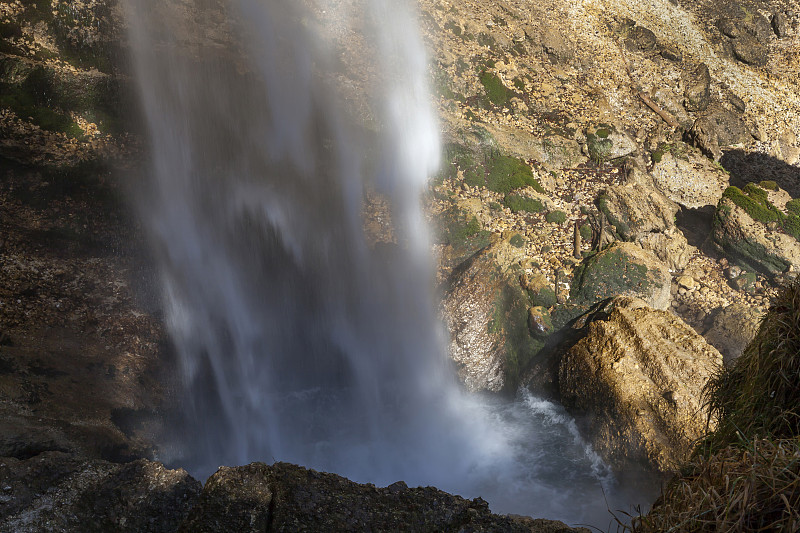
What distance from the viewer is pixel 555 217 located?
40.4 ft

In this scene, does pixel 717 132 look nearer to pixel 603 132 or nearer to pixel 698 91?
pixel 698 91

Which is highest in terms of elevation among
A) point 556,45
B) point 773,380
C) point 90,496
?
point 556,45

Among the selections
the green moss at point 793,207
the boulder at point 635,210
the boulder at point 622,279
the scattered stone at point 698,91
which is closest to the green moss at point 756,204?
the green moss at point 793,207

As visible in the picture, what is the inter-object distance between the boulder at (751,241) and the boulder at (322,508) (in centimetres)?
1043

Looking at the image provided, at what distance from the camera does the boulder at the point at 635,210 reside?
12233 millimetres

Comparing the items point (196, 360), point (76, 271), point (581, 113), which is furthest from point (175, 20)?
point (581, 113)

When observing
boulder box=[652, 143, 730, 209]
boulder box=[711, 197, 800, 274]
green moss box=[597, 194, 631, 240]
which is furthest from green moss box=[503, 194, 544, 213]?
boulder box=[711, 197, 800, 274]

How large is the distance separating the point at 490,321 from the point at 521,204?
3231 mm

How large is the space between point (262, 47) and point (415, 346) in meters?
8.47

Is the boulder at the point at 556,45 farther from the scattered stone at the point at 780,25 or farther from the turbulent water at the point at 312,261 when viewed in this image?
the scattered stone at the point at 780,25

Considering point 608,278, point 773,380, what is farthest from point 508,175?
point 773,380

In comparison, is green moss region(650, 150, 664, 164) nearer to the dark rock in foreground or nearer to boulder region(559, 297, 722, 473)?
boulder region(559, 297, 722, 473)

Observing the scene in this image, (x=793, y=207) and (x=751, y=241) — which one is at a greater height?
(x=793, y=207)

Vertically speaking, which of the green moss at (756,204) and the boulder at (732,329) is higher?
the green moss at (756,204)
